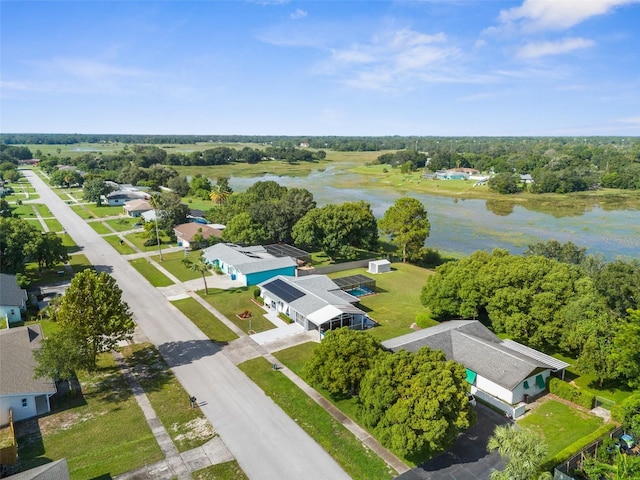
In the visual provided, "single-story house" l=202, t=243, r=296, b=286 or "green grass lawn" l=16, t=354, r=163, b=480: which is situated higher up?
"single-story house" l=202, t=243, r=296, b=286

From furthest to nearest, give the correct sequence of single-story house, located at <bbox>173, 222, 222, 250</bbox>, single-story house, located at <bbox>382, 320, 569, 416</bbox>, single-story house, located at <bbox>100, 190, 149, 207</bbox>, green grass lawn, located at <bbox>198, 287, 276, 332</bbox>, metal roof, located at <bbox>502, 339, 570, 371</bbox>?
single-story house, located at <bbox>100, 190, 149, 207</bbox>
single-story house, located at <bbox>173, 222, 222, 250</bbox>
green grass lawn, located at <bbox>198, 287, 276, 332</bbox>
metal roof, located at <bbox>502, 339, 570, 371</bbox>
single-story house, located at <bbox>382, 320, 569, 416</bbox>

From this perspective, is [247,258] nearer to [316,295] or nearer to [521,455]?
[316,295]

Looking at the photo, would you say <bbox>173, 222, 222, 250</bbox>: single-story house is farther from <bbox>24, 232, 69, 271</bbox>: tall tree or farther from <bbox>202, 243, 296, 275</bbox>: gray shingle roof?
<bbox>24, 232, 69, 271</bbox>: tall tree

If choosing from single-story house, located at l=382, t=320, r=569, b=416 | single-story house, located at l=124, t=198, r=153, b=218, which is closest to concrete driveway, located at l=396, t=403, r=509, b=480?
single-story house, located at l=382, t=320, r=569, b=416

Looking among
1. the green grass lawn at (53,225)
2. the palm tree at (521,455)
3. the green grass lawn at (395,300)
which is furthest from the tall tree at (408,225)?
the green grass lawn at (53,225)

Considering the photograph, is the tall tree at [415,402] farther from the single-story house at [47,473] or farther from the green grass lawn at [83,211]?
the green grass lawn at [83,211]

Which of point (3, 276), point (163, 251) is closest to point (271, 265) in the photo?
point (163, 251)
